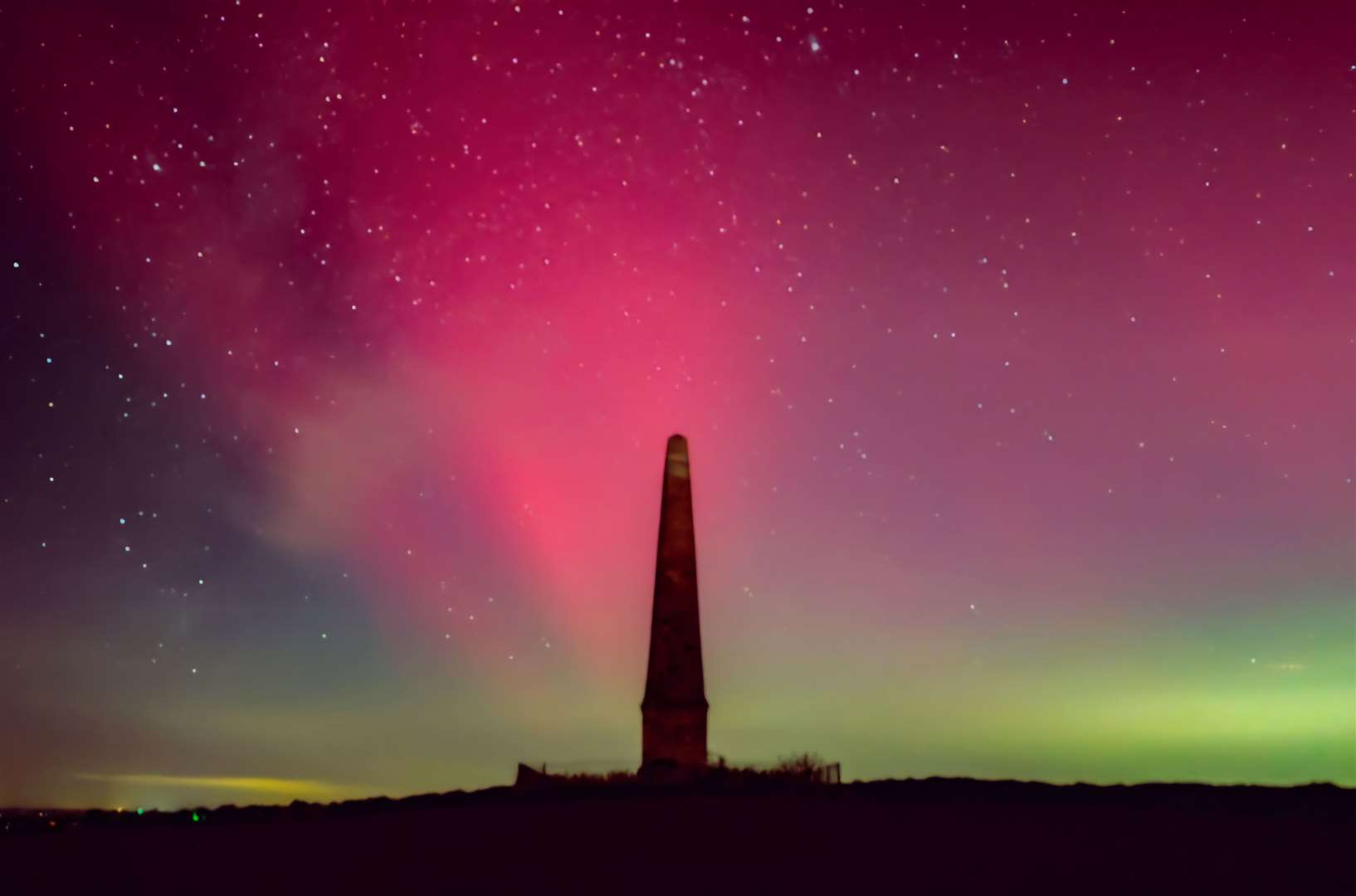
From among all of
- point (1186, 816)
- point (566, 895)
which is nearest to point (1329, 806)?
point (1186, 816)

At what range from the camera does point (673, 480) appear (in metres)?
26.4

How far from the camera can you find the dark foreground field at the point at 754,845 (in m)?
12.1

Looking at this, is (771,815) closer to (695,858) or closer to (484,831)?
(695,858)

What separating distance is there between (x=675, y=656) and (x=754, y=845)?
36.3 ft

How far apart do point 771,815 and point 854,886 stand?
3940mm

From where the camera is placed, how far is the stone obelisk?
79.9 feet

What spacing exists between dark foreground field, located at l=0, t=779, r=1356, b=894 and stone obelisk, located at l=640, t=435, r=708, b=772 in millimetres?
6068

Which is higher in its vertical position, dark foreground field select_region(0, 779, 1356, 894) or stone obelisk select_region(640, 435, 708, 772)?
stone obelisk select_region(640, 435, 708, 772)

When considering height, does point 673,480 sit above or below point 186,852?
above

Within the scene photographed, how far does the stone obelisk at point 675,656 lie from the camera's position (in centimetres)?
2436

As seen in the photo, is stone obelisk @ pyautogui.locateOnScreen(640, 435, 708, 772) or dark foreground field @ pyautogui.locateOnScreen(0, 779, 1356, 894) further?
stone obelisk @ pyautogui.locateOnScreen(640, 435, 708, 772)

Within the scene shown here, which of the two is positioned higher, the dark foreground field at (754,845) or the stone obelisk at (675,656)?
the stone obelisk at (675,656)

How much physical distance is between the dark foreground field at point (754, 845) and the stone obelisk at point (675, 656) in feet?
19.9

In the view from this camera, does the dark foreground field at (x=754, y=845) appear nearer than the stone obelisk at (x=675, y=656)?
Yes
